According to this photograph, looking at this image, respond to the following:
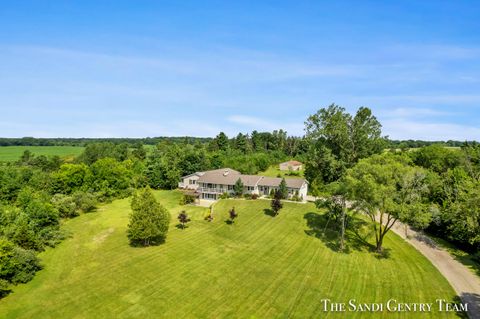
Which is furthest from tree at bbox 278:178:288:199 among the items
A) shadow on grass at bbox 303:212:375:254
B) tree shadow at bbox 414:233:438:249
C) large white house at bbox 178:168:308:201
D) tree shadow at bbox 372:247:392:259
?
tree shadow at bbox 414:233:438:249

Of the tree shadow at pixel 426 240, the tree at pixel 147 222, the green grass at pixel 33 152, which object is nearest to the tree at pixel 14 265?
the tree at pixel 147 222

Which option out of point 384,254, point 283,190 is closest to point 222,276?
point 384,254

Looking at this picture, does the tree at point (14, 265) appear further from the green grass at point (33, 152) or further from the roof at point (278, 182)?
the green grass at point (33, 152)

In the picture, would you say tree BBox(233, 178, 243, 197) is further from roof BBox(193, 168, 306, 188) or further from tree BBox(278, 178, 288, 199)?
tree BBox(278, 178, 288, 199)

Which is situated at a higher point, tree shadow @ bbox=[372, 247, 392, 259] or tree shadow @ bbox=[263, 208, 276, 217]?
tree shadow @ bbox=[263, 208, 276, 217]

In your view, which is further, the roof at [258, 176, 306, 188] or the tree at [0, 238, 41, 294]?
the roof at [258, 176, 306, 188]

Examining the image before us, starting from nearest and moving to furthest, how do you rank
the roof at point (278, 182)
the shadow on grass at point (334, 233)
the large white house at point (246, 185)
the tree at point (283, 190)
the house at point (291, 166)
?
the shadow on grass at point (334, 233) < the tree at point (283, 190) < the roof at point (278, 182) < the large white house at point (246, 185) < the house at point (291, 166)

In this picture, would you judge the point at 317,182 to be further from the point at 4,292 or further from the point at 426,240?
the point at 4,292
